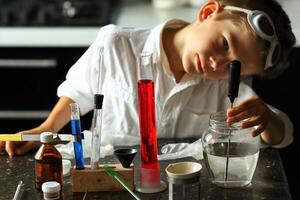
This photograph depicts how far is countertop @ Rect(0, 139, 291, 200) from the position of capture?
4.15 ft

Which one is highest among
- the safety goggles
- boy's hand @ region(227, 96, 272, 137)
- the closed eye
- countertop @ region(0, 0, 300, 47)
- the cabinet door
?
the safety goggles

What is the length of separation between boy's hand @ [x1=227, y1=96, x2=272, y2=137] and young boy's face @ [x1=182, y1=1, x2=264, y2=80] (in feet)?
0.55

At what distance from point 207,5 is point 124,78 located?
11.6 inches

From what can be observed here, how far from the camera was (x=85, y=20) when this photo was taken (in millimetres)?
2596

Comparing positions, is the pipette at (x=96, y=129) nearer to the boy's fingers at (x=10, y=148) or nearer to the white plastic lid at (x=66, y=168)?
the white plastic lid at (x=66, y=168)

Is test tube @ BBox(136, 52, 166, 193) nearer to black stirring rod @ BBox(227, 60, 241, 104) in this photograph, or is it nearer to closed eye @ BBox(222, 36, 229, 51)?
black stirring rod @ BBox(227, 60, 241, 104)

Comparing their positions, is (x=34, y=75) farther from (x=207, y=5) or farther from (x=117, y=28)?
(x=207, y=5)

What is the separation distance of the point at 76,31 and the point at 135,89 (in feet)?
2.85

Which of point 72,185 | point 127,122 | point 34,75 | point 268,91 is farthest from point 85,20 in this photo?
point 72,185

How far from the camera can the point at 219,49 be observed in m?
1.56

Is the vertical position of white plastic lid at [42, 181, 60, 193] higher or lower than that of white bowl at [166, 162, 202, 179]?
lower

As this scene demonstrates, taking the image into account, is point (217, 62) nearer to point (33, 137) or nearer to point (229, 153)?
point (229, 153)

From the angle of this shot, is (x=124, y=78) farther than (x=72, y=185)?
Yes

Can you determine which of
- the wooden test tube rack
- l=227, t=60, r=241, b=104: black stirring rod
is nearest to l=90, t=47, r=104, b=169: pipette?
the wooden test tube rack
